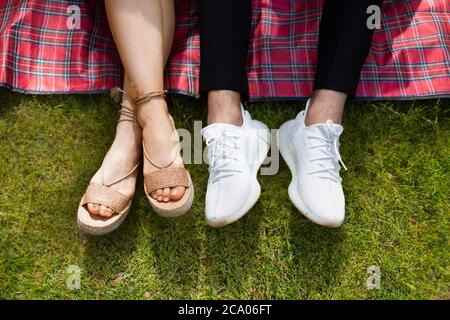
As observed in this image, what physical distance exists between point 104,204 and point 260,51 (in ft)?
2.67

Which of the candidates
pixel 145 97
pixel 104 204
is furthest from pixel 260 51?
pixel 104 204

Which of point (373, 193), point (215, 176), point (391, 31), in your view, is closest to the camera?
point (215, 176)

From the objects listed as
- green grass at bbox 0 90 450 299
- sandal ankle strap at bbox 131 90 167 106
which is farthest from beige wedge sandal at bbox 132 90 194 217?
green grass at bbox 0 90 450 299

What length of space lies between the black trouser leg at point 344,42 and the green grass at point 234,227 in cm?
26

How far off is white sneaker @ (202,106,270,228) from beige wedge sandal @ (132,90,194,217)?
0.23ft

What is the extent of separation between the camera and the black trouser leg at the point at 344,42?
1.39 m

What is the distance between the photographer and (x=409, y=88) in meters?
1.66

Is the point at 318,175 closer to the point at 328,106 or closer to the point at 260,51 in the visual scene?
the point at 328,106

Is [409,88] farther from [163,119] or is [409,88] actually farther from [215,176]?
[163,119]

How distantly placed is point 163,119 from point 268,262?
1.89ft

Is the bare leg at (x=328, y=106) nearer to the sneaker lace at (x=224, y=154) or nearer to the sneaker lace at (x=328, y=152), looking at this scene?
the sneaker lace at (x=328, y=152)

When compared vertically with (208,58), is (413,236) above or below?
below

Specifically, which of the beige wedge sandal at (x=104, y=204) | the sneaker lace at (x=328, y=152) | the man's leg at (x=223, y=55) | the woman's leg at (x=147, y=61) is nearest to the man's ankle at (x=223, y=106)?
the man's leg at (x=223, y=55)

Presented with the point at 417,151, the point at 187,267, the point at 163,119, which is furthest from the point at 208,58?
the point at 417,151
